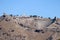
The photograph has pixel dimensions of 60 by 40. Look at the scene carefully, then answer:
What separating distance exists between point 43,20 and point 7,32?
55801 millimetres

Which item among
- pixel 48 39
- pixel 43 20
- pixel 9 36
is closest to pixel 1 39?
pixel 9 36

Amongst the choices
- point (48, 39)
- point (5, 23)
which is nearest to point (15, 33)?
point (5, 23)

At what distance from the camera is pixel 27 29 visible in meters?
125

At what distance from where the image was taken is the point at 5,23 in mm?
109000

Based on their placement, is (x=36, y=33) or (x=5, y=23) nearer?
(x=5, y=23)

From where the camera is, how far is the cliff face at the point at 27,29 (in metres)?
101

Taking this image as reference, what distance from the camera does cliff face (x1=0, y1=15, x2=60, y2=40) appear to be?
3974 inches

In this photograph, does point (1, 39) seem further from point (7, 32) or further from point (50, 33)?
point (50, 33)

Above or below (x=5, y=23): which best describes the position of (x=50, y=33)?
below

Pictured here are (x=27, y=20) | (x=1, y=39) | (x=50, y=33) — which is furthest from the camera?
(x=27, y=20)

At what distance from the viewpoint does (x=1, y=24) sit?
10788 cm

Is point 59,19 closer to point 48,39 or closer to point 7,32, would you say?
point 48,39

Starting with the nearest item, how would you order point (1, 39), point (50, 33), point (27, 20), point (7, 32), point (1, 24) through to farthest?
point (1, 39) < point (7, 32) < point (1, 24) < point (50, 33) < point (27, 20)

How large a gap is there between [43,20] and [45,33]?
32.1m
